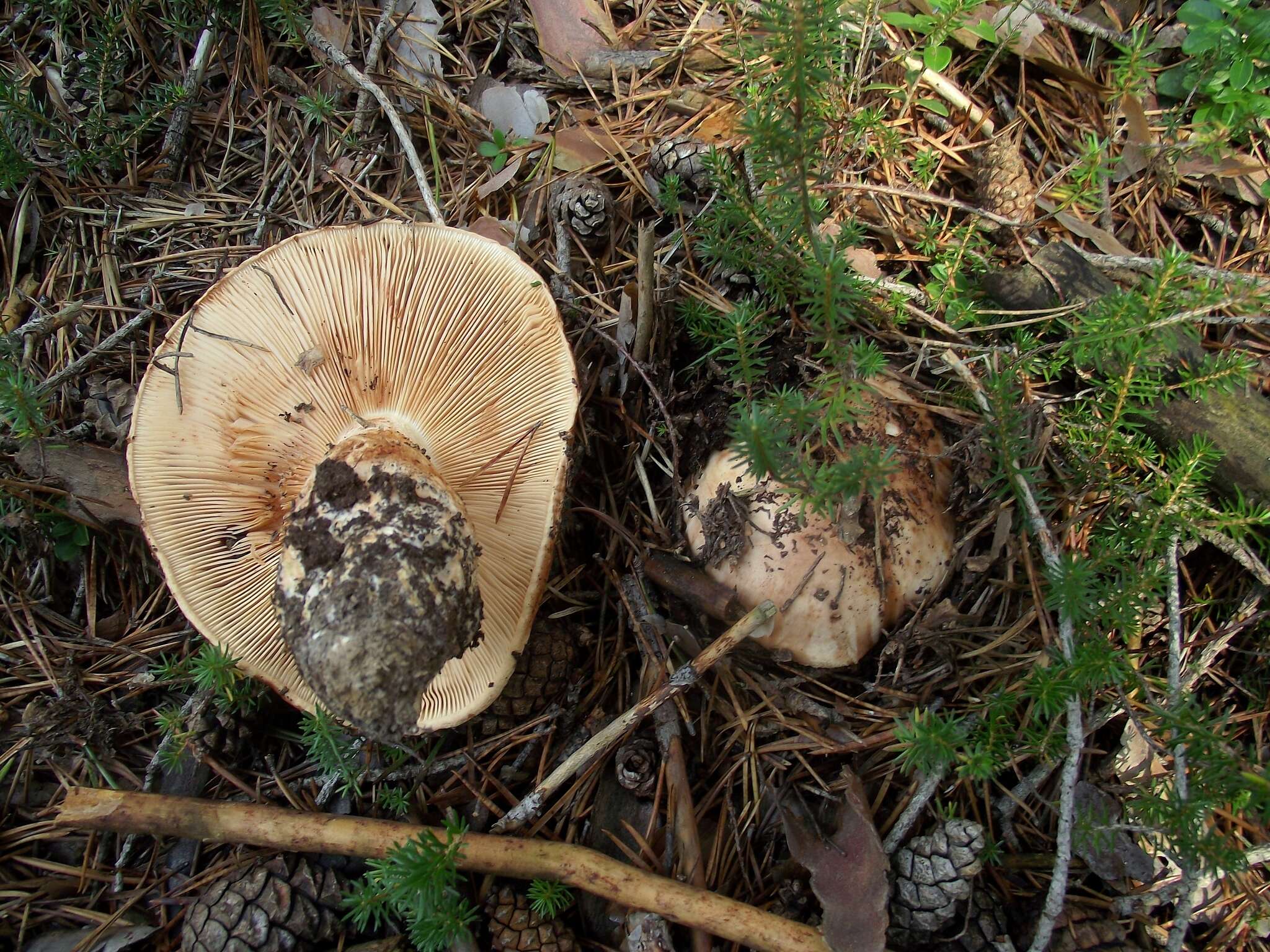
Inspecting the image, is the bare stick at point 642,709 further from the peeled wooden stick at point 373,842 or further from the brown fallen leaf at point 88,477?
the brown fallen leaf at point 88,477

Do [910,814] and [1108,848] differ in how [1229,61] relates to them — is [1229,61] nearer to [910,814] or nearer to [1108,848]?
[1108,848]

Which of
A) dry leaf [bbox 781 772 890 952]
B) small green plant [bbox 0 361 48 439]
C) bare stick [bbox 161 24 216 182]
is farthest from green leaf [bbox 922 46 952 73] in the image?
small green plant [bbox 0 361 48 439]

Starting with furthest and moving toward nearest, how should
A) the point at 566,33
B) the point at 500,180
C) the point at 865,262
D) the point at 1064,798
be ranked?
the point at 566,33, the point at 500,180, the point at 865,262, the point at 1064,798

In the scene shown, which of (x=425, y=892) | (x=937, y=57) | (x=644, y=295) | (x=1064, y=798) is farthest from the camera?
(x=937, y=57)

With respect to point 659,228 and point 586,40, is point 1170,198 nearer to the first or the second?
point 659,228

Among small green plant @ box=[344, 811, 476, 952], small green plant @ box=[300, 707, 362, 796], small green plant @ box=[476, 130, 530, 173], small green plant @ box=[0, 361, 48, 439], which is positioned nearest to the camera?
small green plant @ box=[344, 811, 476, 952]

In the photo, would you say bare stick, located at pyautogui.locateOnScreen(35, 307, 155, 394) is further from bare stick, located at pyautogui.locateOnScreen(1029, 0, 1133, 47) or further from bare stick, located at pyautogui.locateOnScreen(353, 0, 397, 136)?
bare stick, located at pyautogui.locateOnScreen(1029, 0, 1133, 47)

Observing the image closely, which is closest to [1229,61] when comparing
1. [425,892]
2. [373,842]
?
[425,892]

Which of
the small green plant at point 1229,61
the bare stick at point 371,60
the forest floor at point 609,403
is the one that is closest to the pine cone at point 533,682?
the forest floor at point 609,403
